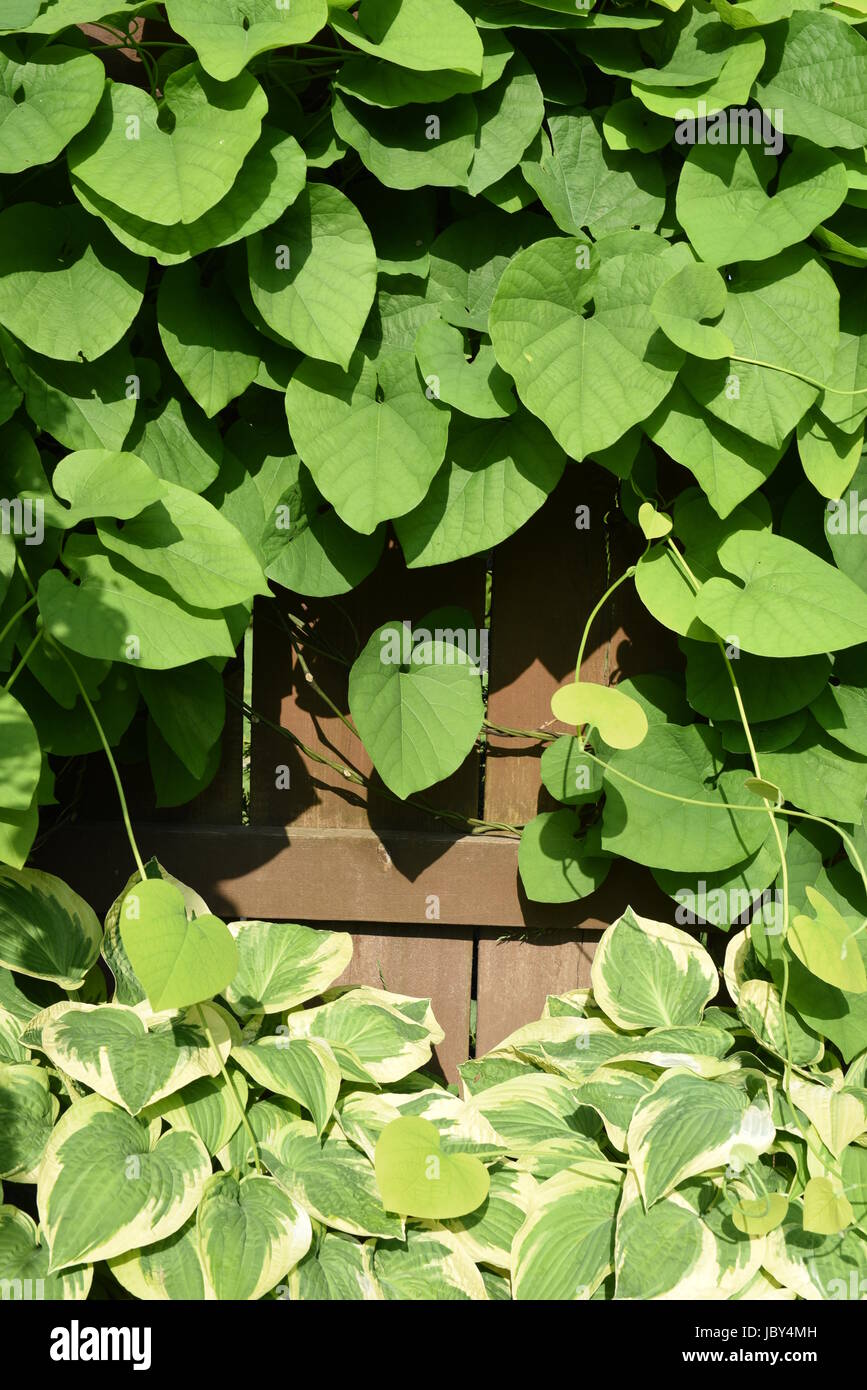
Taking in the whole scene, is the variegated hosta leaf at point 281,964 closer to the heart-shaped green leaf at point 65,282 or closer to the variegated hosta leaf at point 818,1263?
the variegated hosta leaf at point 818,1263

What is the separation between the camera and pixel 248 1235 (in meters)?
1.30

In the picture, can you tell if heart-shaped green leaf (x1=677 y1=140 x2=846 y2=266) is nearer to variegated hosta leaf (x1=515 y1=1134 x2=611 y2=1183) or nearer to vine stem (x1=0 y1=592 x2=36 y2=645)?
vine stem (x1=0 y1=592 x2=36 y2=645)

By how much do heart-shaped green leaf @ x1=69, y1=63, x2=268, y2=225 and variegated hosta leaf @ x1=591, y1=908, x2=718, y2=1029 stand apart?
A: 1121 millimetres

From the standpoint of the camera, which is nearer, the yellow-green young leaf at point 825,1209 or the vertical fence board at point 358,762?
the yellow-green young leaf at point 825,1209

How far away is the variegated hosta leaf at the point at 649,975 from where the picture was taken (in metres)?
1.59

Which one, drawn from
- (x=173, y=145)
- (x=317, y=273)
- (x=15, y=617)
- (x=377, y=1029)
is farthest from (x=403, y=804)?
(x=173, y=145)

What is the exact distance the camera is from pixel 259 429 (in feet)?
5.14

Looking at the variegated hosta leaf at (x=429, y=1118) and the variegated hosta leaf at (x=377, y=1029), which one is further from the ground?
the variegated hosta leaf at (x=377, y=1029)

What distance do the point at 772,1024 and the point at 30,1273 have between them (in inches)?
40.2

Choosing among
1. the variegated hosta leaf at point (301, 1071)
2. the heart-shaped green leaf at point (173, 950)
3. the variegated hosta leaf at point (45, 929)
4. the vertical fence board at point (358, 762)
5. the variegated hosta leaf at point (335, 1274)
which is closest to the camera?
the heart-shaped green leaf at point (173, 950)

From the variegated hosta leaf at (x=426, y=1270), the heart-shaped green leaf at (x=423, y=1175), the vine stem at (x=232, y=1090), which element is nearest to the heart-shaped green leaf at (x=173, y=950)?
the vine stem at (x=232, y=1090)

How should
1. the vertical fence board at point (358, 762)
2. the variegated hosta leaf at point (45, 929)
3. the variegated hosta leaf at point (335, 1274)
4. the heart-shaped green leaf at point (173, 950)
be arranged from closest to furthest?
the heart-shaped green leaf at point (173, 950) → the variegated hosta leaf at point (335, 1274) → the variegated hosta leaf at point (45, 929) → the vertical fence board at point (358, 762)

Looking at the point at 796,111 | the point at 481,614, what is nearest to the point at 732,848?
the point at 481,614

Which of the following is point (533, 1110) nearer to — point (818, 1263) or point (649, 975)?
point (649, 975)
